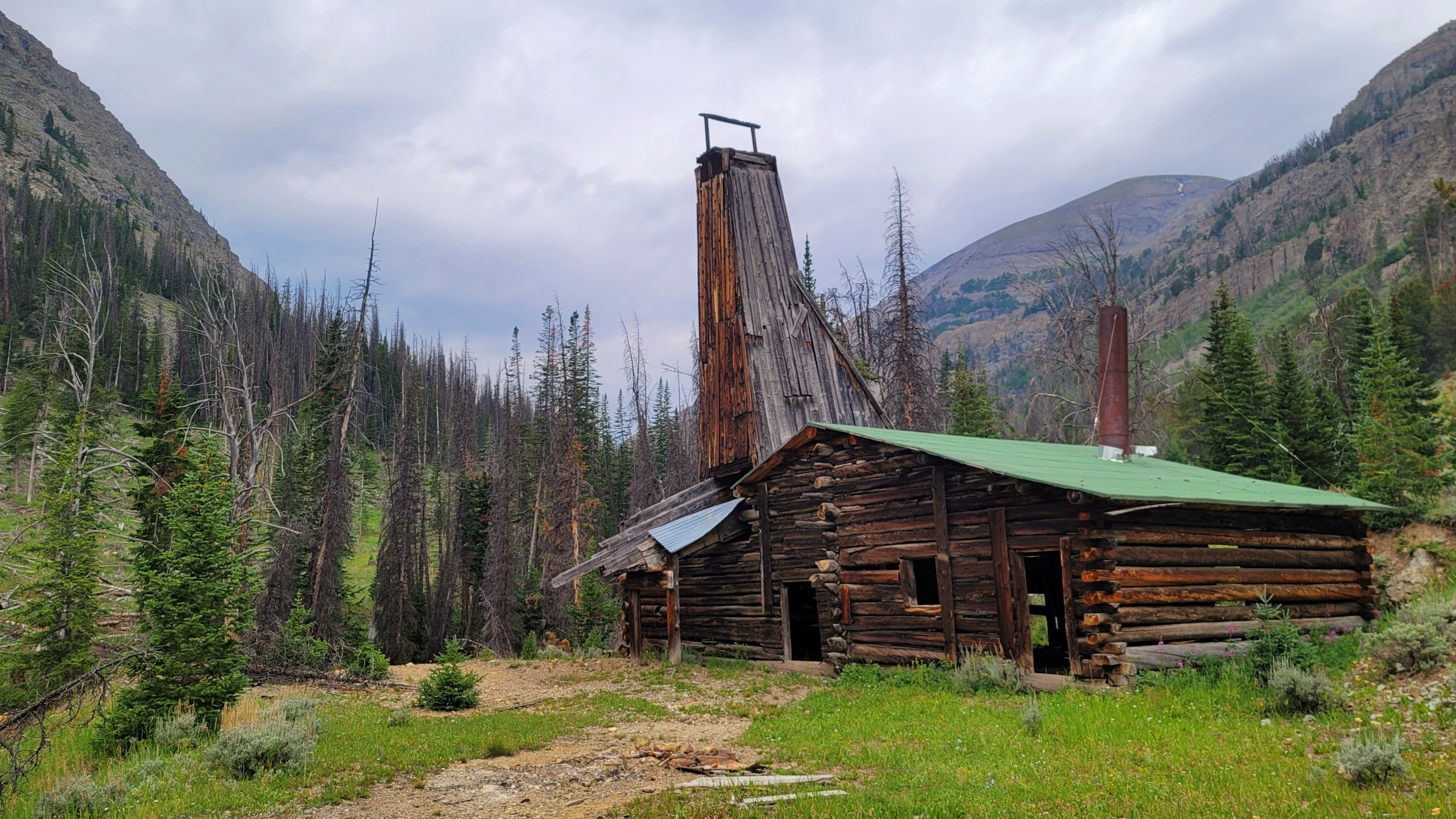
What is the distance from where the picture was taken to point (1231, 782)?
6773 millimetres

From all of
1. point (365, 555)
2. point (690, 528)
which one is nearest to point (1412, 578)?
point (690, 528)

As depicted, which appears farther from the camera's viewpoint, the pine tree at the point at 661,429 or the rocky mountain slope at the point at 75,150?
the rocky mountain slope at the point at 75,150

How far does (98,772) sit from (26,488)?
48.6m

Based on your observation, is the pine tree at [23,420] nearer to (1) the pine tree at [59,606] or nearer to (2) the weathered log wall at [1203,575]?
(1) the pine tree at [59,606]

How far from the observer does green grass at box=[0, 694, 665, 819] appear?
25.8ft

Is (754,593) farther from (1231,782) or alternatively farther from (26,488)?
(26,488)

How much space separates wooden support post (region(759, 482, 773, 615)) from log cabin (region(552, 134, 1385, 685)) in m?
0.05

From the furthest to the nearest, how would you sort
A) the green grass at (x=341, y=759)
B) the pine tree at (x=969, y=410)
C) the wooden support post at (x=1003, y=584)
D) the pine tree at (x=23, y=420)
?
the pine tree at (x=969, y=410), the pine tree at (x=23, y=420), the wooden support post at (x=1003, y=584), the green grass at (x=341, y=759)

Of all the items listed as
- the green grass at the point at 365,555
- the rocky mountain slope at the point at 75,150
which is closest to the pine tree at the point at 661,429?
the green grass at the point at 365,555

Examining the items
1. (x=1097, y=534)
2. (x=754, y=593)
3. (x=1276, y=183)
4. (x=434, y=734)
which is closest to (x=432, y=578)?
(x=754, y=593)

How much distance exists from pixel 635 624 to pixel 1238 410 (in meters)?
22.7

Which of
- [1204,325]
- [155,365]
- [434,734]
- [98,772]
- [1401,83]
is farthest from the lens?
[1401,83]

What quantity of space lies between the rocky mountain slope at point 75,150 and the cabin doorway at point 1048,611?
384ft

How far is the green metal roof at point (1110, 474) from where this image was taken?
12.4 meters
